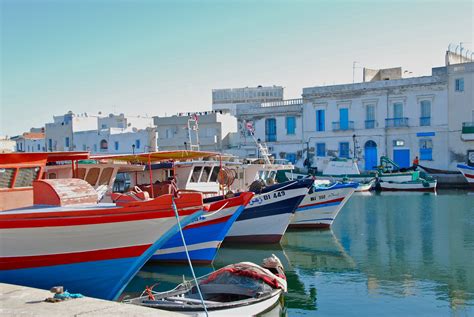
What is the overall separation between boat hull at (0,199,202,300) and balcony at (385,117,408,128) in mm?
35153

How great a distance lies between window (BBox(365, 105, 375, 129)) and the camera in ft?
144

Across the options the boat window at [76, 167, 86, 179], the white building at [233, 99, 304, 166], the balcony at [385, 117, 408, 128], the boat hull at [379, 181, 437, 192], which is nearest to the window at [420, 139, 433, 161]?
the balcony at [385, 117, 408, 128]

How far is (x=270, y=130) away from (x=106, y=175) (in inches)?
1287

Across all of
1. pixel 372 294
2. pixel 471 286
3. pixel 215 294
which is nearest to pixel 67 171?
pixel 215 294

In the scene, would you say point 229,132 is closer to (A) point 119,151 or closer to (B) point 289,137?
(B) point 289,137

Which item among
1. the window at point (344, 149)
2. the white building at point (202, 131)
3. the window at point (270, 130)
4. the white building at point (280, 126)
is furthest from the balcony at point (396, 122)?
the white building at point (202, 131)

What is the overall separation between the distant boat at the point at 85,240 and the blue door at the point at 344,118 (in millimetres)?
36063

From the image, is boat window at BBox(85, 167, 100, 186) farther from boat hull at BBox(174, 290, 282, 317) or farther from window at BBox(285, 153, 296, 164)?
window at BBox(285, 153, 296, 164)

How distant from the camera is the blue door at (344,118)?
45031 mm

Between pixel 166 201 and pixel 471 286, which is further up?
pixel 166 201

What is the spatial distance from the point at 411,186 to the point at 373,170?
526 centimetres

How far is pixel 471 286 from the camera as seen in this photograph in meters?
12.8

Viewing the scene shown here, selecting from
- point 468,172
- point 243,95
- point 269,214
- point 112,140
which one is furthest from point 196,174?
point 243,95

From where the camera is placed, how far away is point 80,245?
9828mm
